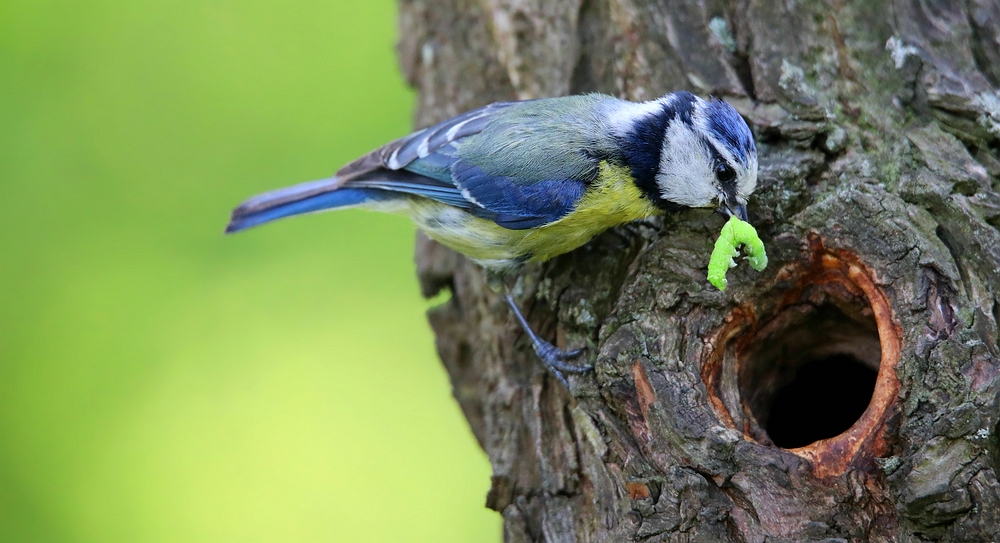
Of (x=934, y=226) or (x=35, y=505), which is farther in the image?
(x=35, y=505)

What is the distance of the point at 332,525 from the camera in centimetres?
395

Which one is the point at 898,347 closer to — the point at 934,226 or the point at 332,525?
the point at 934,226

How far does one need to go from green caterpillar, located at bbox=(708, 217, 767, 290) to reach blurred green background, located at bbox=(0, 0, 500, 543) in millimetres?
2199

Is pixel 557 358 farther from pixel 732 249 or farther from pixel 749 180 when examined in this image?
pixel 749 180

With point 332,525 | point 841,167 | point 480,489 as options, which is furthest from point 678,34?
point 332,525

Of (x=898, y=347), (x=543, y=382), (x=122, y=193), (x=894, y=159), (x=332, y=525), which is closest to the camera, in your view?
(x=898, y=347)

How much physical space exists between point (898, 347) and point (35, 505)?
152 inches

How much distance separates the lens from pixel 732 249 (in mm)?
2264

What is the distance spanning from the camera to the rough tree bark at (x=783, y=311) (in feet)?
6.63

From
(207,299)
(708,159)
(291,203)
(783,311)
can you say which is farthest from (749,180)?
(207,299)

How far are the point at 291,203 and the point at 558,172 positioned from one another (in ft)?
3.49

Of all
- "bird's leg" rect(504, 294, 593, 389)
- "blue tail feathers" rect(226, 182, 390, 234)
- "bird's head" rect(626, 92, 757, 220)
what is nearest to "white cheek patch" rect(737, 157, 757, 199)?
"bird's head" rect(626, 92, 757, 220)

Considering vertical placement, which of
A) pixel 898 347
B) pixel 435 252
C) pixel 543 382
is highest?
pixel 435 252

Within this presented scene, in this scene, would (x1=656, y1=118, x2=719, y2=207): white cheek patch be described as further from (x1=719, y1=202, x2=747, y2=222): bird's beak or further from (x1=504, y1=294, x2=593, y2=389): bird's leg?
(x1=504, y1=294, x2=593, y2=389): bird's leg
